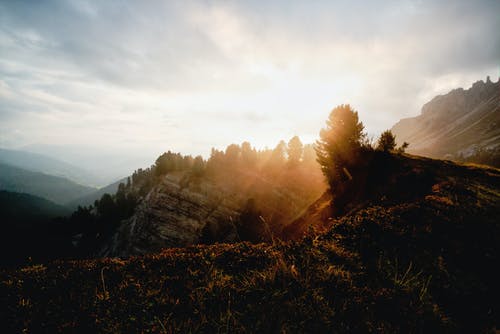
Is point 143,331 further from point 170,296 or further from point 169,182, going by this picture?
point 169,182

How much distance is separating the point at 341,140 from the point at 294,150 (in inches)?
3108

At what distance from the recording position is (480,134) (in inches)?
7790

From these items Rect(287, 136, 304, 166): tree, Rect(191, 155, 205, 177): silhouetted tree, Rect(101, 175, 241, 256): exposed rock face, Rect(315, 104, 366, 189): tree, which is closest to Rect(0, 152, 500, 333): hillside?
Rect(315, 104, 366, 189): tree

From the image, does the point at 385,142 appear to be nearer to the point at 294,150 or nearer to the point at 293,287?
the point at 293,287

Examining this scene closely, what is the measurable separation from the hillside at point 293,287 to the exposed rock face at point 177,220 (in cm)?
5523

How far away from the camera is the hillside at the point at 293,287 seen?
3.57 metres

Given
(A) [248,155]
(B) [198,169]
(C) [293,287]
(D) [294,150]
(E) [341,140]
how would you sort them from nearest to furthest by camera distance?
(C) [293,287] < (E) [341,140] < (B) [198,169] < (D) [294,150] < (A) [248,155]

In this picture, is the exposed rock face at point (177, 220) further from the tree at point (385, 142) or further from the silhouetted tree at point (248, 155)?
the tree at point (385, 142)

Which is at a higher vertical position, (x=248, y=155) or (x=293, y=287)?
(x=248, y=155)

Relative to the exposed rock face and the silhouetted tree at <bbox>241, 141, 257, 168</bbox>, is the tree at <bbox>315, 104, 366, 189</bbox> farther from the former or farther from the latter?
the silhouetted tree at <bbox>241, 141, 257, 168</bbox>

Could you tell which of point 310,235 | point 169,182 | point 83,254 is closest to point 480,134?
point 169,182

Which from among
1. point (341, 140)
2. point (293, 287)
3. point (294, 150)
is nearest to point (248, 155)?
point (294, 150)

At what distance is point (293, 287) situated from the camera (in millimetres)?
4238

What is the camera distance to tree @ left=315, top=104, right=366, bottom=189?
2542 cm
